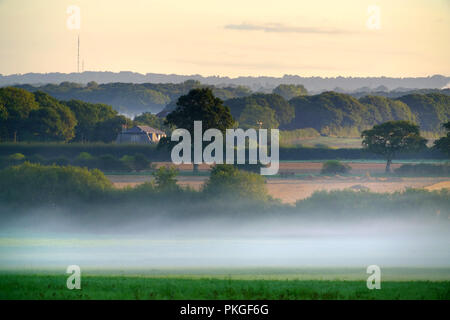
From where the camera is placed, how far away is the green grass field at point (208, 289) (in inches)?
709

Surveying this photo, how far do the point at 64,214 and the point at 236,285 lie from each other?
55.1 feet

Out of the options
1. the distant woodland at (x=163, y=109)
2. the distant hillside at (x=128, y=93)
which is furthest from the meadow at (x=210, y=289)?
the distant hillside at (x=128, y=93)

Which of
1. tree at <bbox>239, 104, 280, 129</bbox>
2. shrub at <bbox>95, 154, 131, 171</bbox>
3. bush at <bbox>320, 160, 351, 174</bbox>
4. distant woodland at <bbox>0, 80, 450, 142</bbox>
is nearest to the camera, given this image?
distant woodland at <bbox>0, 80, 450, 142</bbox>

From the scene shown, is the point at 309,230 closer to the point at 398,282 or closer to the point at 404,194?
the point at 404,194

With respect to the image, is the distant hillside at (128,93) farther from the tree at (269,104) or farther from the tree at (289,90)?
the tree at (289,90)

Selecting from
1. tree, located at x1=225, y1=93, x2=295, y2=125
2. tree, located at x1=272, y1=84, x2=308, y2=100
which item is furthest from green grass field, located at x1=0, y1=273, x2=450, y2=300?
tree, located at x1=272, y1=84, x2=308, y2=100

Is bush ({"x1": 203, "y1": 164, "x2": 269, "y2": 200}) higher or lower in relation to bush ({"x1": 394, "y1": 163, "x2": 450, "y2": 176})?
lower

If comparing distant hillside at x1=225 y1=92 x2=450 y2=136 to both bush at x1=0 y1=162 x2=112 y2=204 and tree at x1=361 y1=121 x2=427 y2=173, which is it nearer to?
tree at x1=361 y1=121 x2=427 y2=173

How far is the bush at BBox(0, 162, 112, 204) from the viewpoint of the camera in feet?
114

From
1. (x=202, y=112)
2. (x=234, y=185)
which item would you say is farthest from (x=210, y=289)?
(x=202, y=112)

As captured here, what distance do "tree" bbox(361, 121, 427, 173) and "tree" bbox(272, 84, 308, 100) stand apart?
30.2 feet

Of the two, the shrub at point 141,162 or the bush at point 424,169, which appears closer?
the bush at point 424,169

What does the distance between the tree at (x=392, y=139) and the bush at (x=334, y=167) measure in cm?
185

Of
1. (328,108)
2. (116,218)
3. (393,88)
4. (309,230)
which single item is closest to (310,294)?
(309,230)
